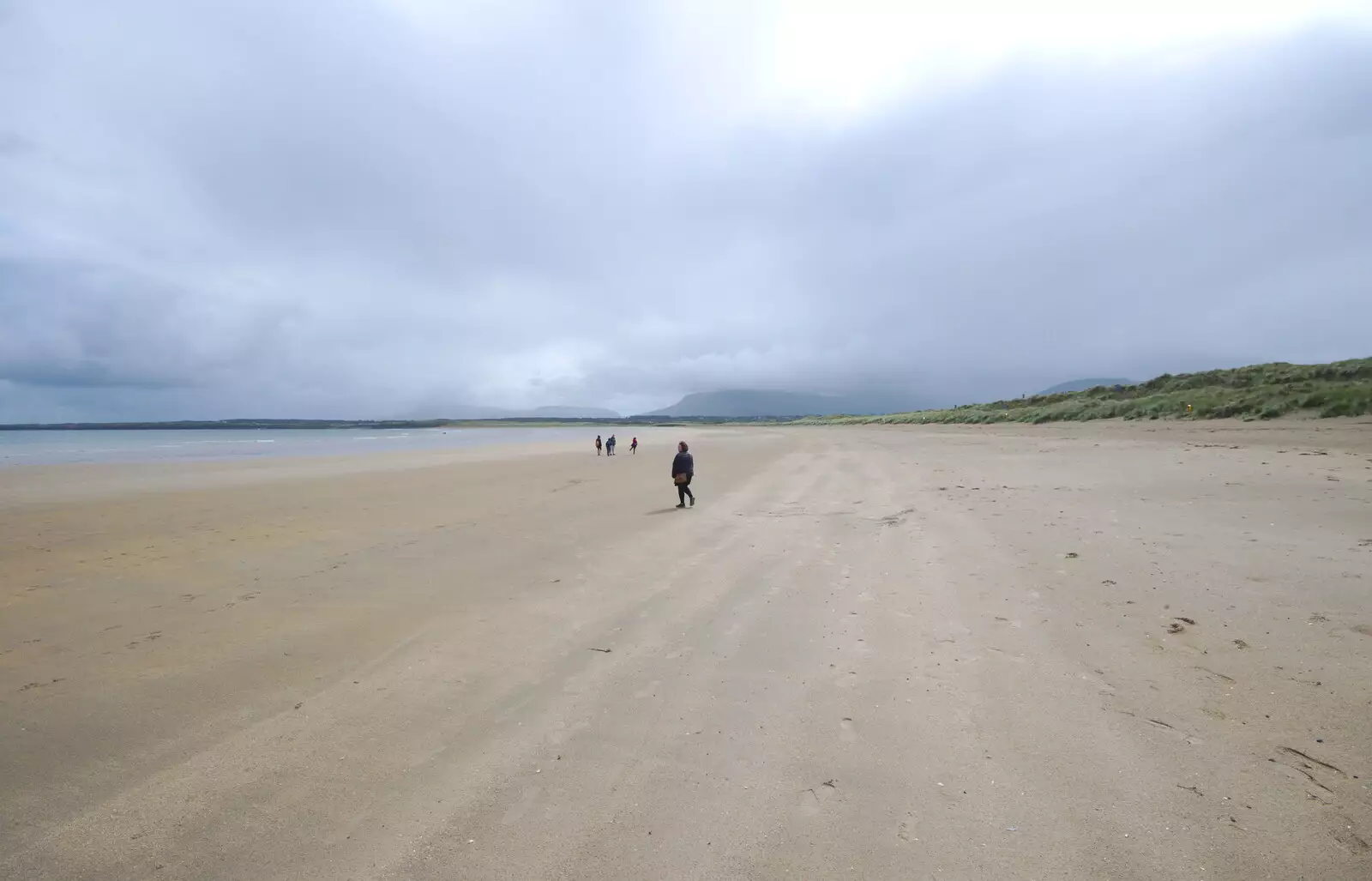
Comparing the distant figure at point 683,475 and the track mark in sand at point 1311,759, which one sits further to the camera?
the distant figure at point 683,475

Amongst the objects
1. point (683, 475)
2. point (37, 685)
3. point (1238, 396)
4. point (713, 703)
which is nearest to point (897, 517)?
point (683, 475)

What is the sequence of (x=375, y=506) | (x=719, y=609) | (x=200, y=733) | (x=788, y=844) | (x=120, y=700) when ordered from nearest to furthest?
(x=788, y=844) < (x=200, y=733) < (x=120, y=700) < (x=719, y=609) < (x=375, y=506)

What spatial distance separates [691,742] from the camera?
3898mm

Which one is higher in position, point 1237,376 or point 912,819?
point 1237,376

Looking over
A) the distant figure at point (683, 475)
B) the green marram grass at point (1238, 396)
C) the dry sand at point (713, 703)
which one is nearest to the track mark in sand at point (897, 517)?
the dry sand at point (713, 703)

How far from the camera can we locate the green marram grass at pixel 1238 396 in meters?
22.5

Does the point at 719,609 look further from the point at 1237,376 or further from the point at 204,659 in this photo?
the point at 1237,376

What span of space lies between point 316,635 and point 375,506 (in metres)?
9.44

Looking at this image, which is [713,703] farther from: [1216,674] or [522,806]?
[1216,674]

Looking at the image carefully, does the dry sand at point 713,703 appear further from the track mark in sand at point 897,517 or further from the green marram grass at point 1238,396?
the green marram grass at point 1238,396

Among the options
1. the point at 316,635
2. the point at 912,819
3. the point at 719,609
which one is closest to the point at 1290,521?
the point at 719,609

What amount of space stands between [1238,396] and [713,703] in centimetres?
3441

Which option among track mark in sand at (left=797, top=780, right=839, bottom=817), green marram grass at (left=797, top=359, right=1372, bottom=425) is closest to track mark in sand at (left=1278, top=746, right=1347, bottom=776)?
track mark in sand at (left=797, top=780, right=839, bottom=817)

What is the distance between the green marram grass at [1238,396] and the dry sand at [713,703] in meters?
17.6
